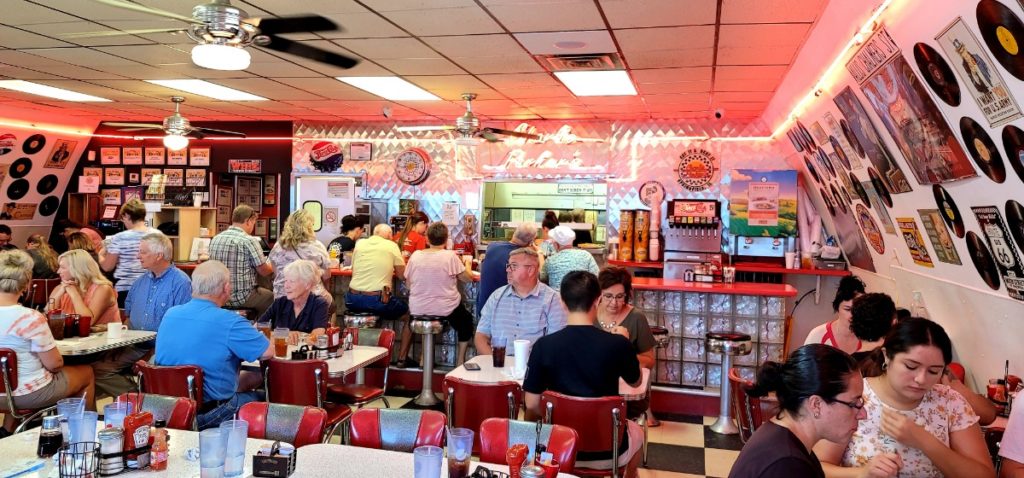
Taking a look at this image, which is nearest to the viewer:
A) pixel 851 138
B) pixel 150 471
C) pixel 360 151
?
pixel 150 471

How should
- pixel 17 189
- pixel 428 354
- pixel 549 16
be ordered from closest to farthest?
pixel 549 16 < pixel 428 354 < pixel 17 189

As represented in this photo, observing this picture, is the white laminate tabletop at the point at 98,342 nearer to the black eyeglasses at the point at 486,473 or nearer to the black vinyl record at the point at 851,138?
the black eyeglasses at the point at 486,473

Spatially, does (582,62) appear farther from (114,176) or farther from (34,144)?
(34,144)

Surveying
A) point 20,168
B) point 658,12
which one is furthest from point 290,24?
point 20,168

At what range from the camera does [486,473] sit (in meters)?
2.73

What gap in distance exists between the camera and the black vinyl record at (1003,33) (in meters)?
2.63

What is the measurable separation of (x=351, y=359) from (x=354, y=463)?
7.32 feet

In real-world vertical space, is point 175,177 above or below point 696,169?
below

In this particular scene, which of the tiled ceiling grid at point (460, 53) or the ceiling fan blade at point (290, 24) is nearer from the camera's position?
the ceiling fan blade at point (290, 24)

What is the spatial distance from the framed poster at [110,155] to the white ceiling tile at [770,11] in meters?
10.7

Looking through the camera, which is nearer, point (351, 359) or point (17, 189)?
point (351, 359)

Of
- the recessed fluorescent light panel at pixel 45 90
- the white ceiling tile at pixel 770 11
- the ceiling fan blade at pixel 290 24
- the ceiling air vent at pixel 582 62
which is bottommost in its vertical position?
the ceiling fan blade at pixel 290 24

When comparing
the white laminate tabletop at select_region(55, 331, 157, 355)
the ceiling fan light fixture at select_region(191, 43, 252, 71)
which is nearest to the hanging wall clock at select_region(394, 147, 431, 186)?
the white laminate tabletop at select_region(55, 331, 157, 355)

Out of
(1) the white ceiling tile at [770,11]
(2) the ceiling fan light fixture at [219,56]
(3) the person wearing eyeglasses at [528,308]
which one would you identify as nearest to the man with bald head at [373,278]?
(3) the person wearing eyeglasses at [528,308]
